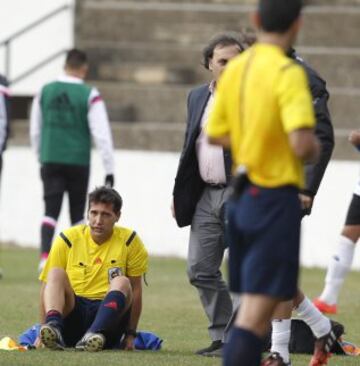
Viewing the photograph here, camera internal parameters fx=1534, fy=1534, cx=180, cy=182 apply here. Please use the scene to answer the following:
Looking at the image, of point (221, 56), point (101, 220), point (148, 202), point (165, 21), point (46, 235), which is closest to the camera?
point (221, 56)

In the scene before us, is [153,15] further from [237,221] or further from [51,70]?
[237,221]

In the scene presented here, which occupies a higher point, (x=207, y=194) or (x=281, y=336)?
(x=207, y=194)

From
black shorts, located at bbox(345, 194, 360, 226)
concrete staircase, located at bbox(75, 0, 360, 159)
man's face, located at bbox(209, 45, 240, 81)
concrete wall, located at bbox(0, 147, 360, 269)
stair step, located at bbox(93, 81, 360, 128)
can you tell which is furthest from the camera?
concrete staircase, located at bbox(75, 0, 360, 159)

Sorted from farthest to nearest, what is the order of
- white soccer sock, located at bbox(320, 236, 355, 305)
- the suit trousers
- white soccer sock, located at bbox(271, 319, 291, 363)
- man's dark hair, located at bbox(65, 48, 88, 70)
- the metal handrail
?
the metal handrail, man's dark hair, located at bbox(65, 48, 88, 70), white soccer sock, located at bbox(320, 236, 355, 305), the suit trousers, white soccer sock, located at bbox(271, 319, 291, 363)

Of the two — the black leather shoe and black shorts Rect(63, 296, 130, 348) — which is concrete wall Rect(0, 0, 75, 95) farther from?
the black leather shoe

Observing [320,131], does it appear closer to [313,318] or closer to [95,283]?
[313,318]

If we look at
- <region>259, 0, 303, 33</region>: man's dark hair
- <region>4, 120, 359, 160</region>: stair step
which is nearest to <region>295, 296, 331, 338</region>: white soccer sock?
<region>259, 0, 303, 33</region>: man's dark hair

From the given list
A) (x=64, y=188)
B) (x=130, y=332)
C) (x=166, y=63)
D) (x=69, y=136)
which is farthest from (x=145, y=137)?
(x=130, y=332)

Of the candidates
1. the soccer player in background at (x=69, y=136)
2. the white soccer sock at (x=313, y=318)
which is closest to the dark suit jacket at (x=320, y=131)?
the white soccer sock at (x=313, y=318)

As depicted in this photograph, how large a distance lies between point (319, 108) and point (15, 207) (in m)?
10.2

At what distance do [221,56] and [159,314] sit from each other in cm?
343

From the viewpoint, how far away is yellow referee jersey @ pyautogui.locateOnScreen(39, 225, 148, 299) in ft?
30.7

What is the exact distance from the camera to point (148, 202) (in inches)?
690

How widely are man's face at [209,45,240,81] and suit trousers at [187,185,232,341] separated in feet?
2.32
